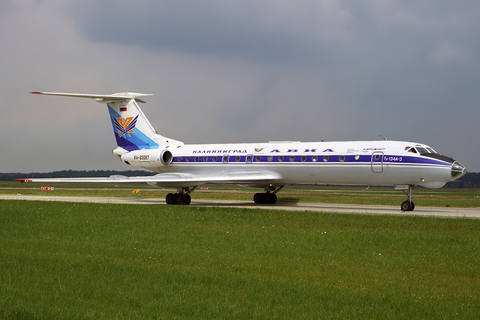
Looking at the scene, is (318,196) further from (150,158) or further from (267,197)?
(150,158)

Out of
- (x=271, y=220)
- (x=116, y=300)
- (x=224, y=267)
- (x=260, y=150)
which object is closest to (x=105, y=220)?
(x=271, y=220)

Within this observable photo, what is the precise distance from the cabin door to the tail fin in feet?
43.5

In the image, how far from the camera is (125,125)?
103 feet

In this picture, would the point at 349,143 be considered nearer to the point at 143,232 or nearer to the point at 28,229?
the point at 143,232

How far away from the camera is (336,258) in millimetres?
10141

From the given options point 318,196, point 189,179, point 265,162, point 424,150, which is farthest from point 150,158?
point 318,196

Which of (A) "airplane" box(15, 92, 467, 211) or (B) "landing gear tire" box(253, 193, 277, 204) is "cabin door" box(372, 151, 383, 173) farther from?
(B) "landing gear tire" box(253, 193, 277, 204)

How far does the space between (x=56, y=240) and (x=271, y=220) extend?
7.19 metres

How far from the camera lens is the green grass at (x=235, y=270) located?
6.62 metres

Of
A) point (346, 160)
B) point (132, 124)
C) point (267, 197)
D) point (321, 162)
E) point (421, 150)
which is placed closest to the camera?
point (421, 150)

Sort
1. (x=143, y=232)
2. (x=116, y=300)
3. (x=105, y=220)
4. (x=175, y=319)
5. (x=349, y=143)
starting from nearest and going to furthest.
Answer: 1. (x=175, y=319)
2. (x=116, y=300)
3. (x=143, y=232)
4. (x=105, y=220)
5. (x=349, y=143)

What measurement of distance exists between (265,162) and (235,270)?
17678 mm

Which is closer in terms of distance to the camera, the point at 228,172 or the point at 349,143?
the point at 349,143

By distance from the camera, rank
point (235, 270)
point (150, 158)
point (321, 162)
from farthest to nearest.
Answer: point (150, 158), point (321, 162), point (235, 270)
